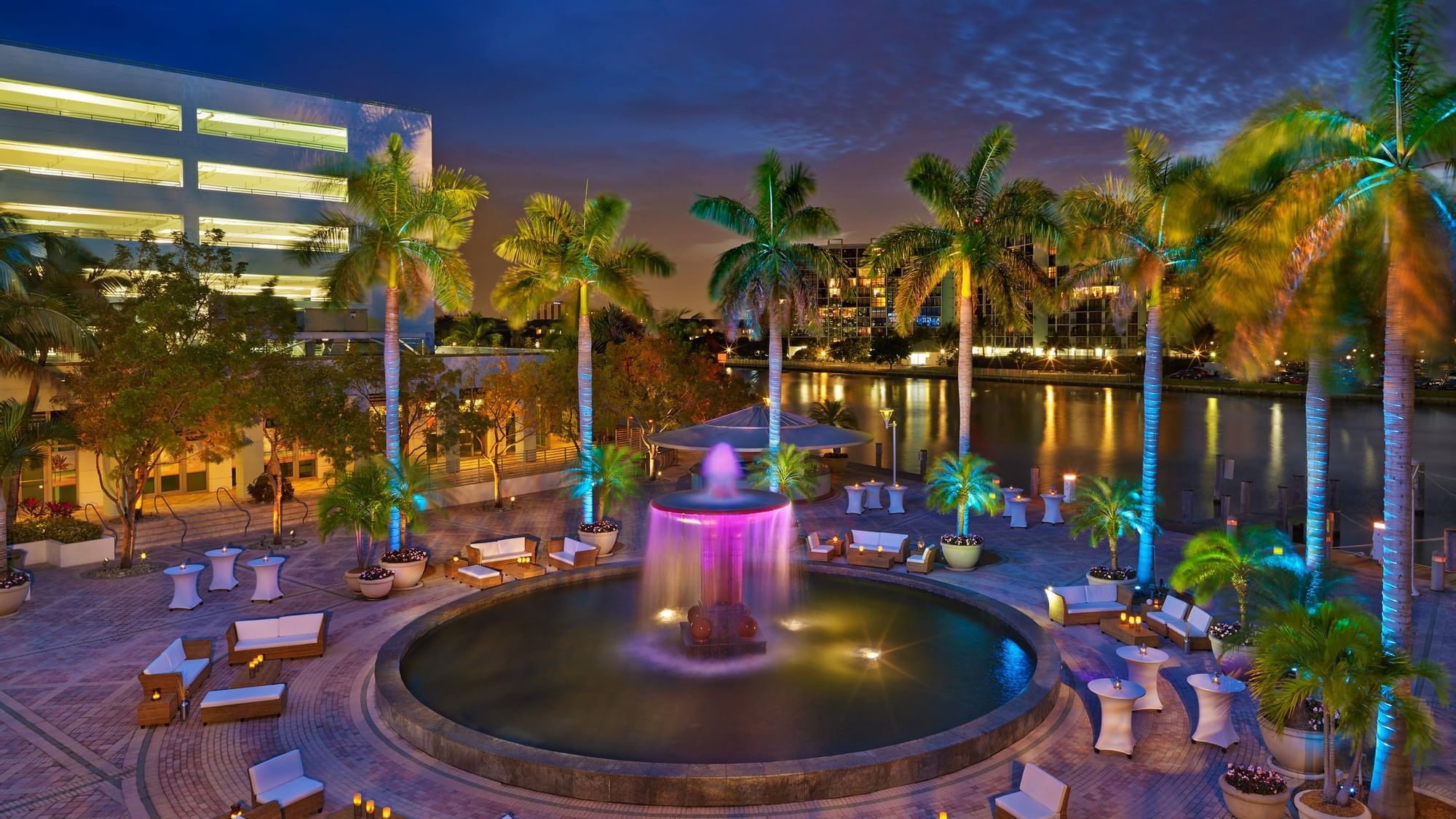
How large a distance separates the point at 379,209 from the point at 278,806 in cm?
1304

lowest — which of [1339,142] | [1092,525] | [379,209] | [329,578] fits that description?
[329,578]

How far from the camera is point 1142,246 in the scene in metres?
16.8

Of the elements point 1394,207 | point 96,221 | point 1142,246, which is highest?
point 96,221

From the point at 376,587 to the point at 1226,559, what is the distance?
15238 mm

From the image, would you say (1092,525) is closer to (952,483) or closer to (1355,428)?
(952,483)

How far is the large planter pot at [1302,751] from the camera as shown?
10172 mm

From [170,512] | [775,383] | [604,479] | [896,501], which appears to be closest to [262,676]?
[604,479]

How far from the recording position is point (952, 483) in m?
20.6

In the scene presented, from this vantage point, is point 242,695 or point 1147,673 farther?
point 1147,673

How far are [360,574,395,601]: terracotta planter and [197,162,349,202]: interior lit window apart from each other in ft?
96.6

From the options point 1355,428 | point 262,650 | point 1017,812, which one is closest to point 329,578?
point 262,650

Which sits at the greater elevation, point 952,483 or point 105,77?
point 105,77

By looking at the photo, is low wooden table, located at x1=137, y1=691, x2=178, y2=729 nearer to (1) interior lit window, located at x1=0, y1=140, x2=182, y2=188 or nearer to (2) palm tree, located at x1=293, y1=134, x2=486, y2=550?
(2) palm tree, located at x1=293, y1=134, x2=486, y2=550

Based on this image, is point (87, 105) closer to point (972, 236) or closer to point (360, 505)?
point (360, 505)
